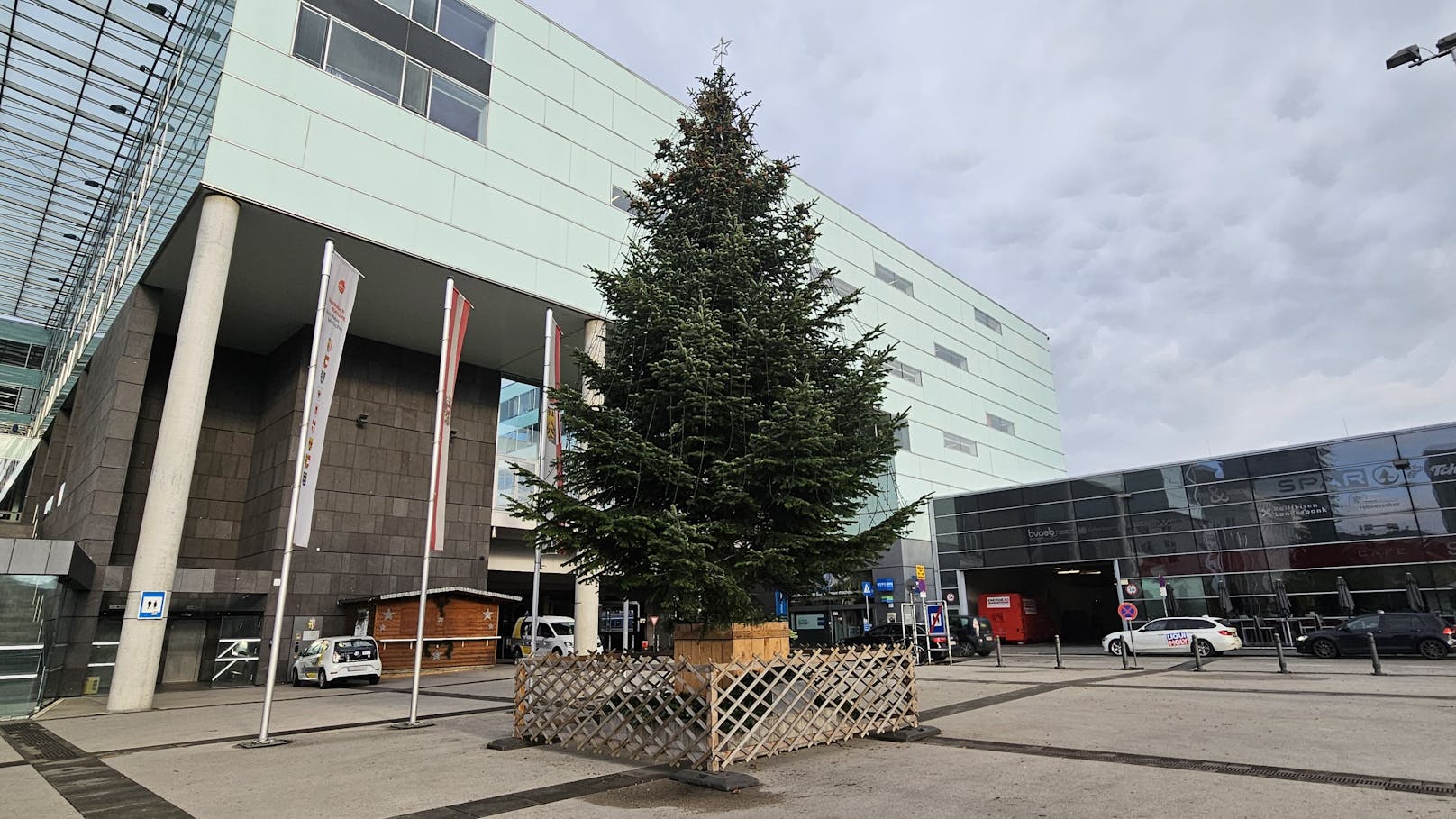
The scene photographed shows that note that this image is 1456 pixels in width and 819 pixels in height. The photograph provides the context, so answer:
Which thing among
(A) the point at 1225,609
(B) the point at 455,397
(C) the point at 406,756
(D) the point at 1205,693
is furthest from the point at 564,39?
(A) the point at 1225,609

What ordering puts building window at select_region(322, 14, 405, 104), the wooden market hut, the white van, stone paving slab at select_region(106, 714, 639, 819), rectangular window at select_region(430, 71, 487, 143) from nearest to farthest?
stone paving slab at select_region(106, 714, 639, 819) → building window at select_region(322, 14, 405, 104) → rectangular window at select_region(430, 71, 487, 143) → the wooden market hut → the white van

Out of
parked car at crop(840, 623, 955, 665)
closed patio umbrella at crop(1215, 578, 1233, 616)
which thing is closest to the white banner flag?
parked car at crop(840, 623, 955, 665)

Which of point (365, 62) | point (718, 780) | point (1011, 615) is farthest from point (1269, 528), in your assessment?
point (365, 62)

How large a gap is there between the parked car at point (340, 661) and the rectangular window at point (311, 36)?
19.0m

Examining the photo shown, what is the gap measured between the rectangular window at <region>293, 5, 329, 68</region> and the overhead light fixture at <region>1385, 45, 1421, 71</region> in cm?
2792

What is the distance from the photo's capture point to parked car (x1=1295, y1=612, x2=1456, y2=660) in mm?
21984

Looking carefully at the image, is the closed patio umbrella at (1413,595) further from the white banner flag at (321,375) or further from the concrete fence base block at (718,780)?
the white banner flag at (321,375)

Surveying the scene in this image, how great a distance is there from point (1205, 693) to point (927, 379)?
114ft

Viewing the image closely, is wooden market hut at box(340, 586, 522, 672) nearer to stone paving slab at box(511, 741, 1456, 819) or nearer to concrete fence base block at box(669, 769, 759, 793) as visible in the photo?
concrete fence base block at box(669, 769, 759, 793)

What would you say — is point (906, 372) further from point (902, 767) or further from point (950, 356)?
point (902, 767)

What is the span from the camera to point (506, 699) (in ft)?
57.9

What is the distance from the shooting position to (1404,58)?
1400cm

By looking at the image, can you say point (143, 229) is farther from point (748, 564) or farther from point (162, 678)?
point (748, 564)

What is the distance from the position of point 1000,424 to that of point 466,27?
4471 cm
